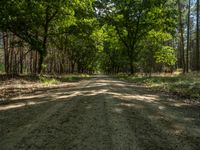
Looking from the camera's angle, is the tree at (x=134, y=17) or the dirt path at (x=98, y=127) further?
the tree at (x=134, y=17)

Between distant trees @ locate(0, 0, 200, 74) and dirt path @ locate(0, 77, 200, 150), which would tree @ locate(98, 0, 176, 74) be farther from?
dirt path @ locate(0, 77, 200, 150)

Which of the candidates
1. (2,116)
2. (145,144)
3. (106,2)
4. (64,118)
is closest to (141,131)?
(145,144)

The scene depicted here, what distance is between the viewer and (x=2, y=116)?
9.16 m

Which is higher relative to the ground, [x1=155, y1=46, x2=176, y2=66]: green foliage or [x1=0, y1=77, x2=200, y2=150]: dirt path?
[x1=155, y1=46, x2=176, y2=66]: green foliage

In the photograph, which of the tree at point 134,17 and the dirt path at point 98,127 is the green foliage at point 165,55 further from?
the dirt path at point 98,127

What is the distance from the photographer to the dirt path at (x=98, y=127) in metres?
6.09

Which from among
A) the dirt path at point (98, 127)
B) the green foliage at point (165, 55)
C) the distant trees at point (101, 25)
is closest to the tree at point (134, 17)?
the distant trees at point (101, 25)

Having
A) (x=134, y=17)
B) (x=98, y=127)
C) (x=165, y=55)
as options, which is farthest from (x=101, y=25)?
(x=98, y=127)

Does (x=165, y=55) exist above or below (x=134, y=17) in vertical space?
below

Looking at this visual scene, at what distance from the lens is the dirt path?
6.09m

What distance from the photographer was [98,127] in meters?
7.31

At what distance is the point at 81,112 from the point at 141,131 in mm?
2634

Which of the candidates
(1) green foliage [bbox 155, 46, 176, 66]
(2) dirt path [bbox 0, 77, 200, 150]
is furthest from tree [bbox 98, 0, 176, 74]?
(2) dirt path [bbox 0, 77, 200, 150]

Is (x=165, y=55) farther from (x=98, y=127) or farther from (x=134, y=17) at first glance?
(x=98, y=127)
